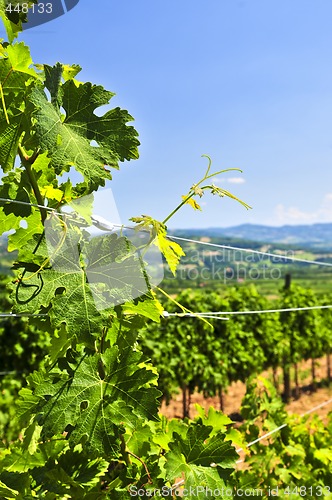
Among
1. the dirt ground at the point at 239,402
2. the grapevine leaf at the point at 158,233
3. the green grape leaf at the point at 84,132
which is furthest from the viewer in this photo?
the dirt ground at the point at 239,402

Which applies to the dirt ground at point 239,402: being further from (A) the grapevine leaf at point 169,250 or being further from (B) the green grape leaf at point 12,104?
(B) the green grape leaf at point 12,104

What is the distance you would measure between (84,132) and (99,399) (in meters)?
0.78

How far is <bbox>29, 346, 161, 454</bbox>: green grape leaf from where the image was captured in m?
1.40

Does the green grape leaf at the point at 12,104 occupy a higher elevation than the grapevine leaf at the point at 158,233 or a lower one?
higher

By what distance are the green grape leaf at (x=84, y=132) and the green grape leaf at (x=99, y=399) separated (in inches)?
22.1

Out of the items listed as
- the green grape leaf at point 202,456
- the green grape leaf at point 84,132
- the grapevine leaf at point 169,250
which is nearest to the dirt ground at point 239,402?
the green grape leaf at point 202,456

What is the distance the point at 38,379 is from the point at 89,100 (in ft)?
3.31

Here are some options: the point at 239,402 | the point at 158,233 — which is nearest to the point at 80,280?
the point at 158,233

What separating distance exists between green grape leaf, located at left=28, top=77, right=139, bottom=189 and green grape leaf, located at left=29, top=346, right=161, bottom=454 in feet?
1.85

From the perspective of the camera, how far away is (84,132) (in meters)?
1.40

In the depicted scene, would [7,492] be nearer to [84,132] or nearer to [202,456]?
[202,456]

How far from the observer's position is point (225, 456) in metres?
1.69

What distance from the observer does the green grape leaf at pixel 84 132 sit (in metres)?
1.32

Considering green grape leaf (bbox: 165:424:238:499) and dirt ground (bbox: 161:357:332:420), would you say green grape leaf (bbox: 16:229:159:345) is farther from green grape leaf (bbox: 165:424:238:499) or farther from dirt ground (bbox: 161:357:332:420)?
dirt ground (bbox: 161:357:332:420)
